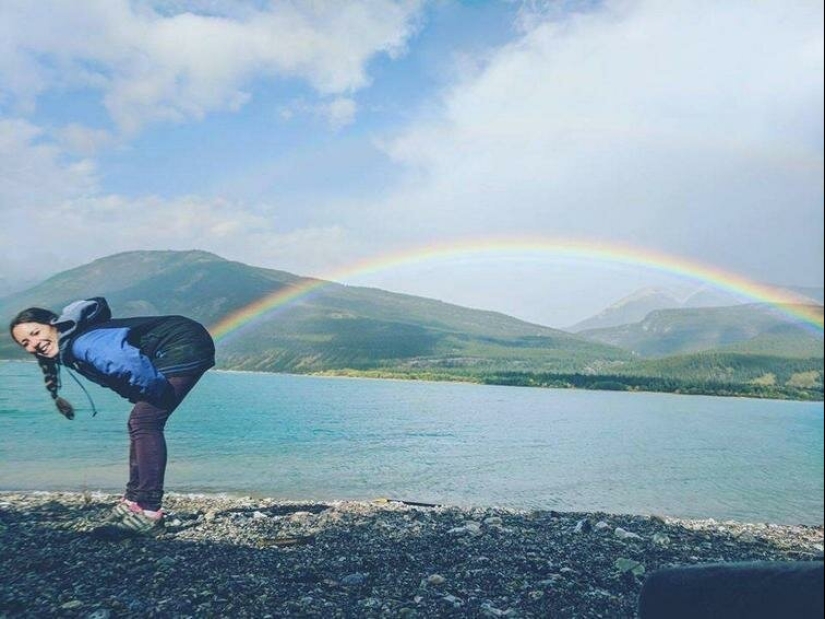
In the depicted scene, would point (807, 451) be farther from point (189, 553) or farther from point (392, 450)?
point (189, 553)

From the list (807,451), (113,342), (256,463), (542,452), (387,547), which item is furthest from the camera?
(807,451)

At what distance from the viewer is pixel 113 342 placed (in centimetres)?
616

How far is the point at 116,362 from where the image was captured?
6.09 meters

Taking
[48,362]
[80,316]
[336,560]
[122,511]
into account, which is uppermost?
[80,316]

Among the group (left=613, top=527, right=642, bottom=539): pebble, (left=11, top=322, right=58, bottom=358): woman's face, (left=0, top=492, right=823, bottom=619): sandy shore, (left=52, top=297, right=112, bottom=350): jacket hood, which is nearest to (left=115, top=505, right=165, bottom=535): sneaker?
(left=0, top=492, right=823, bottom=619): sandy shore

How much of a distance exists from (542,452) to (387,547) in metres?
21.9

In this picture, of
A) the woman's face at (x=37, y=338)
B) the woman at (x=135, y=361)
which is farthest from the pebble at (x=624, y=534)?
the woman's face at (x=37, y=338)

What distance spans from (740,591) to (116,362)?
581cm

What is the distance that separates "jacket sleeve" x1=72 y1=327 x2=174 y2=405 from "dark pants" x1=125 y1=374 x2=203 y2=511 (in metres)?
0.49

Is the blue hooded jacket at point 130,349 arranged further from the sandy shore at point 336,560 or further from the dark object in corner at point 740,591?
the dark object in corner at point 740,591

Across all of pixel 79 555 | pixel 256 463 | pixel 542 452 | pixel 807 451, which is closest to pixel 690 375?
pixel 807 451

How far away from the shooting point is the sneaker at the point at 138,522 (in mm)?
7359

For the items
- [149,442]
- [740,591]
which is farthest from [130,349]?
[740,591]

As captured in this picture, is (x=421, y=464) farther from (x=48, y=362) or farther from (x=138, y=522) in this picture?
(x=48, y=362)
